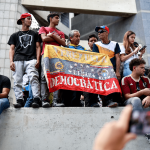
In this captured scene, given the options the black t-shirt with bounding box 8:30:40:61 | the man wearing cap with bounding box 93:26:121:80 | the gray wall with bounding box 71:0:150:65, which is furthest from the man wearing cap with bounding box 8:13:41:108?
the gray wall with bounding box 71:0:150:65

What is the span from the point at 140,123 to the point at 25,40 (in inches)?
139

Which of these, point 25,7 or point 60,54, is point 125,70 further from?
point 25,7

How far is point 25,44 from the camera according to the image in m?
4.15

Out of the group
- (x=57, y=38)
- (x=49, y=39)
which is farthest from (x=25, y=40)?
(x=57, y=38)

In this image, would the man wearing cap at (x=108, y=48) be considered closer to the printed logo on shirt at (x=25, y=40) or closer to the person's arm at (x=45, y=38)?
the person's arm at (x=45, y=38)

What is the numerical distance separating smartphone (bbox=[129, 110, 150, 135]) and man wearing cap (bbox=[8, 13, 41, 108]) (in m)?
2.68

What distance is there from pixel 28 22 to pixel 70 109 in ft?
6.66

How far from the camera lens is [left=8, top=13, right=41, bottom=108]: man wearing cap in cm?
375

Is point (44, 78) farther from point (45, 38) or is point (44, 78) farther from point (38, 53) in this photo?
point (45, 38)

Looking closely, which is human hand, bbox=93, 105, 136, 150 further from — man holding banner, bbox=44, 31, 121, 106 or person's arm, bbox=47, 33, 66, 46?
person's arm, bbox=47, 33, 66, 46

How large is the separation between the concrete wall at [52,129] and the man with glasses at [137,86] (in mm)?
562

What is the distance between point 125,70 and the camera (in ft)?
15.2

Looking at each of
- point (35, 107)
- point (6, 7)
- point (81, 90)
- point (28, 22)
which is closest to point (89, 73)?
point (81, 90)

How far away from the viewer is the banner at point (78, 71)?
391 centimetres
